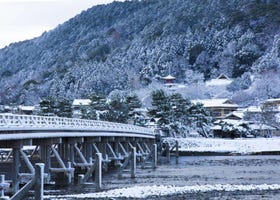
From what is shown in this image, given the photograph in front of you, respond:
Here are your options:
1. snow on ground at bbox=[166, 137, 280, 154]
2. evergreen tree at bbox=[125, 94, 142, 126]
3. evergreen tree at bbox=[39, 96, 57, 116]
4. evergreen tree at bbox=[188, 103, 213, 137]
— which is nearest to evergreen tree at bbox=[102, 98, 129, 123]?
evergreen tree at bbox=[125, 94, 142, 126]

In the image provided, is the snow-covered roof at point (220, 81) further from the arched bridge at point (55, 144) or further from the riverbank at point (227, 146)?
the arched bridge at point (55, 144)

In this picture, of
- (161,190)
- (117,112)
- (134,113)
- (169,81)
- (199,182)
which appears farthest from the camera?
(169,81)

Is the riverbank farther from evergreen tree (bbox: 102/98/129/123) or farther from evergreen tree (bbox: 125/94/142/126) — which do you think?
evergreen tree (bbox: 102/98/129/123)

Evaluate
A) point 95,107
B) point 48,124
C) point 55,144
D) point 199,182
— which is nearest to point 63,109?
point 95,107

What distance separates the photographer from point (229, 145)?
9006cm

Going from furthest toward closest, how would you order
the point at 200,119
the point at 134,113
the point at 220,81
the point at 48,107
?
the point at 220,81
the point at 200,119
the point at 134,113
the point at 48,107

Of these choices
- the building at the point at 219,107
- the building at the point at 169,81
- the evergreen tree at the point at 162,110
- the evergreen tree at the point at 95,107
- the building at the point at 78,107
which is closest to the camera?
the evergreen tree at the point at 162,110

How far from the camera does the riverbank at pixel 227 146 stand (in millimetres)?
87125

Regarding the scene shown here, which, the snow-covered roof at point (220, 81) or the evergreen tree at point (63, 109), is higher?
the snow-covered roof at point (220, 81)

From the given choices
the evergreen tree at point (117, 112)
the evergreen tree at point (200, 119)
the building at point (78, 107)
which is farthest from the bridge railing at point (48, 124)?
the building at point (78, 107)

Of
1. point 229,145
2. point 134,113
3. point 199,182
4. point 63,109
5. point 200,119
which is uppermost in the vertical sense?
point 63,109

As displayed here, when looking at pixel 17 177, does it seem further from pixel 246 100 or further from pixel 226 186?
pixel 246 100

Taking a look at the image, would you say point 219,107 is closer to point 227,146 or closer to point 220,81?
point 227,146

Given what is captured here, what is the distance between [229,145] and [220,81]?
10443cm
